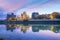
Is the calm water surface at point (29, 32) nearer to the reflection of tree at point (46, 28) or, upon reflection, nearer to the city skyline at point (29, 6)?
the reflection of tree at point (46, 28)

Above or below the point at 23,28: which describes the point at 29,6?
above

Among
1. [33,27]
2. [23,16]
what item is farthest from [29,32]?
[23,16]

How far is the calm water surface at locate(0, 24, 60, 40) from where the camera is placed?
2859 mm

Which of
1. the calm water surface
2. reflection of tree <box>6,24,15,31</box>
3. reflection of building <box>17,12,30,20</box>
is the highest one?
reflection of building <box>17,12,30,20</box>

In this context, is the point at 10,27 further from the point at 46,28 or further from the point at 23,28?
the point at 46,28

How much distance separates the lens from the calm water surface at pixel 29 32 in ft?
9.38

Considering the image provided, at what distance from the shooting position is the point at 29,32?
2.88m

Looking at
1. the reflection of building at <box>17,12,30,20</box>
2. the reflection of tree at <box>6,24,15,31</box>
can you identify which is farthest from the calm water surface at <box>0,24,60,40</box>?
the reflection of building at <box>17,12,30,20</box>

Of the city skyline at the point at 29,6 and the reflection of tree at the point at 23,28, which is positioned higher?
the city skyline at the point at 29,6

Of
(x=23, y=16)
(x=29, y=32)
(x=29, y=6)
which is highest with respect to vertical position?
(x=29, y=6)

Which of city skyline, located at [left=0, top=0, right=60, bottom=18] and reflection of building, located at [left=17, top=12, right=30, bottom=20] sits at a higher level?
city skyline, located at [left=0, top=0, right=60, bottom=18]

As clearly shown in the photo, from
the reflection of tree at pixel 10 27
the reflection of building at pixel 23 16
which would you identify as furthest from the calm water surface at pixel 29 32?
the reflection of building at pixel 23 16

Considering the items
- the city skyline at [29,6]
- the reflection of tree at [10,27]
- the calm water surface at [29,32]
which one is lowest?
the calm water surface at [29,32]

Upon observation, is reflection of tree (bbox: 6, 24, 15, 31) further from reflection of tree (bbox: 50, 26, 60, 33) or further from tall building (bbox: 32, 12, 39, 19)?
reflection of tree (bbox: 50, 26, 60, 33)
